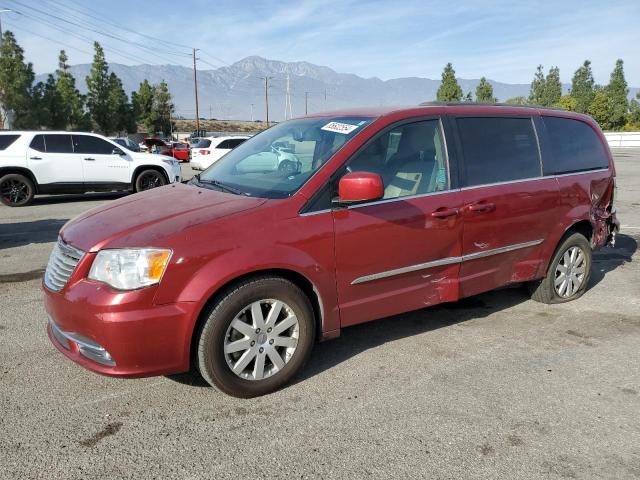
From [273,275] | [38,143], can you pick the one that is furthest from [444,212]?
[38,143]

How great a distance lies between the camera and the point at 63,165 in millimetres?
11820

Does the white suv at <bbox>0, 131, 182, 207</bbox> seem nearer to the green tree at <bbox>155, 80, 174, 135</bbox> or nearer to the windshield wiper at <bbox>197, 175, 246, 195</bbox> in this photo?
the windshield wiper at <bbox>197, 175, 246, 195</bbox>

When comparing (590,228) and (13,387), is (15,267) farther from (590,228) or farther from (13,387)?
(590,228)

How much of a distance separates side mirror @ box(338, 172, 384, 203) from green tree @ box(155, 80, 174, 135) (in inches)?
2614

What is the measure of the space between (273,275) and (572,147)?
3364 mm

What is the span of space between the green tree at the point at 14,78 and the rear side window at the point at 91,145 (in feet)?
89.7

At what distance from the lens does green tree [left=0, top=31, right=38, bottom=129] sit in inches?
1334

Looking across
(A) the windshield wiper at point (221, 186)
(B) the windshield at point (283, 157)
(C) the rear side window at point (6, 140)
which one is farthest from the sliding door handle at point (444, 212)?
(C) the rear side window at point (6, 140)

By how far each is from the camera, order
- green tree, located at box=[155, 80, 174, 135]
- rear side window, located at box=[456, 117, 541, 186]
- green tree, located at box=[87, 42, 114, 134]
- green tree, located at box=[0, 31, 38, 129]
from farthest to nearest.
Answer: green tree, located at box=[155, 80, 174, 135]
green tree, located at box=[87, 42, 114, 134]
green tree, located at box=[0, 31, 38, 129]
rear side window, located at box=[456, 117, 541, 186]

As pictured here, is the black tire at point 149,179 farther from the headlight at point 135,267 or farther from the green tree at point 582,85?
the green tree at point 582,85

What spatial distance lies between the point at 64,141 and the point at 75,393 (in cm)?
1028

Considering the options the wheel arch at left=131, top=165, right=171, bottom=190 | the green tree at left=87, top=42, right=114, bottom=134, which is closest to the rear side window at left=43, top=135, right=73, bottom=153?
the wheel arch at left=131, top=165, right=171, bottom=190

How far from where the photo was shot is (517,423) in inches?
114

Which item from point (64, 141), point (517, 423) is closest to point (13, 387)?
point (517, 423)
